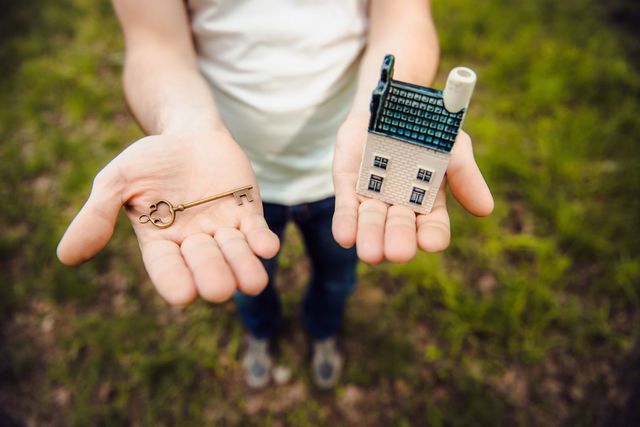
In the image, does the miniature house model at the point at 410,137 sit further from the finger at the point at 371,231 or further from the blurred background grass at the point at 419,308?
the blurred background grass at the point at 419,308

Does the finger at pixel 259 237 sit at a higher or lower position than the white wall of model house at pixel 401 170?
lower

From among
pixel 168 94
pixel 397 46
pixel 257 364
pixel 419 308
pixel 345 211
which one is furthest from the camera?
pixel 419 308

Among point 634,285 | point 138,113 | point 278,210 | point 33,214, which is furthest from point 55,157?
point 634,285

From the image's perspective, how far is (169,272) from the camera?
1.81 metres

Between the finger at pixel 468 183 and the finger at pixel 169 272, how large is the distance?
1.31 m

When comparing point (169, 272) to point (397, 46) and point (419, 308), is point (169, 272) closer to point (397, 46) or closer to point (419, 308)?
point (397, 46)

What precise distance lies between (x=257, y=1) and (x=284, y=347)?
9.75 feet

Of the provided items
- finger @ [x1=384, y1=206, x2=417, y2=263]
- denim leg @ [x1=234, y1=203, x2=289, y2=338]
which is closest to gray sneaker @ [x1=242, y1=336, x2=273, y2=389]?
denim leg @ [x1=234, y1=203, x2=289, y2=338]

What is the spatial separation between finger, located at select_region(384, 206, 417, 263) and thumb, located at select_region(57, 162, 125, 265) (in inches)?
49.2

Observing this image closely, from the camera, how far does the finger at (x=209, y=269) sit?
5.84 feet

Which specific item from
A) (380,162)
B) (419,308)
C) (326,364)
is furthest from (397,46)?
(326,364)

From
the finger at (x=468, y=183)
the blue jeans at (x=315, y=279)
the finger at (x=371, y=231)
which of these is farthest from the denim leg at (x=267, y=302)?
the finger at (x=468, y=183)

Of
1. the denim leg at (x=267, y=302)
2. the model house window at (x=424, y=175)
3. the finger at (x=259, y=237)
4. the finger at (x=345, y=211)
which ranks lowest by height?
the denim leg at (x=267, y=302)

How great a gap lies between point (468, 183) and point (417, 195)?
0.80 feet
